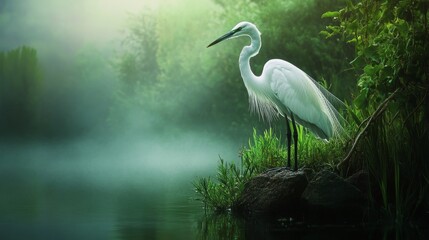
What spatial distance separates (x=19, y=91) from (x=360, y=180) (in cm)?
3527

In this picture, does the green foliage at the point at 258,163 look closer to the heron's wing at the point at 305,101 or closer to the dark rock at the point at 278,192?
the heron's wing at the point at 305,101

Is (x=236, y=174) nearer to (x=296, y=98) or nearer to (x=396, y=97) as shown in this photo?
(x=296, y=98)

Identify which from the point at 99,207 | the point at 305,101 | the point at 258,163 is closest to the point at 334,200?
the point at 305,101

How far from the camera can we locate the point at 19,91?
4184 centimetres

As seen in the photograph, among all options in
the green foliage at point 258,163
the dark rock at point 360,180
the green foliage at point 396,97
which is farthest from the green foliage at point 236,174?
the green foliage at point 396,97

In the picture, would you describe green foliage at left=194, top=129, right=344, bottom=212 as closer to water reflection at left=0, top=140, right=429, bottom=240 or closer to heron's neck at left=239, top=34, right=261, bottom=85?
water reflection at left=0, top=140, right=429, bottom=240

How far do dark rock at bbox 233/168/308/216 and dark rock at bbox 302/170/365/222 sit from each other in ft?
0.81

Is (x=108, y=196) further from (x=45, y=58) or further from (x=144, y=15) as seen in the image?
(x=45, y=58)

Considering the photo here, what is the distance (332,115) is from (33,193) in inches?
230

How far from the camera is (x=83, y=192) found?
1352 cm

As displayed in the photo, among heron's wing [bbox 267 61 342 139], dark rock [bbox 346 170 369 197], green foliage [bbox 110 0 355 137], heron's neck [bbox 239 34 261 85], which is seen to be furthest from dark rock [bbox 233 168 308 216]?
green foliage [bbox 110 0 355 137]

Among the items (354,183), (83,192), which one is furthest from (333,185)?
(83,192)

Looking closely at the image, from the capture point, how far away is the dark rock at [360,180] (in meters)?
8.76

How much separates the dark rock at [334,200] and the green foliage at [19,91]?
33.8 m
